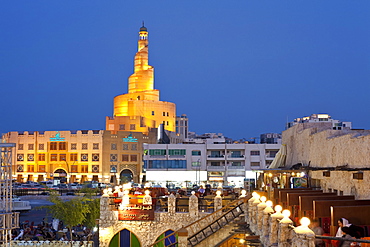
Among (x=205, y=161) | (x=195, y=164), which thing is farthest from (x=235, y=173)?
(x=195, y=164)

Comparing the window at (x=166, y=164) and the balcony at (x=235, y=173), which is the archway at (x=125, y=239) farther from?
the balcony at (x=235, y=173)

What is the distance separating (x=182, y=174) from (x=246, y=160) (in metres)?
9.25

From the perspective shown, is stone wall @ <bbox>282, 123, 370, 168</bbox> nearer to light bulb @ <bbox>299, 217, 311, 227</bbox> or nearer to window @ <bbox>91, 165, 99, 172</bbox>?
light bulb @ <bbox>299, 217, 311, 227</bbox>

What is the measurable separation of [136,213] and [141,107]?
265ft

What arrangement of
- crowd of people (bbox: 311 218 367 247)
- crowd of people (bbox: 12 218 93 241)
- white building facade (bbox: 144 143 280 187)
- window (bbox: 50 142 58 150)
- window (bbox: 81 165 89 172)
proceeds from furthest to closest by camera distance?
window (bbox: 50 142 58 150)
window (bbox: 81 165 89 172)
white building facade (bbox: 144 143 280 187)
crowd of people (bbox: 12 218 93 241)
crowd of people (bbox: 311 218 367 247)

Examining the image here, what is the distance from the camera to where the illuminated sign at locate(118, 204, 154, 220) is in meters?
22.4

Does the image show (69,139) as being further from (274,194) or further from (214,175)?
(274,194)

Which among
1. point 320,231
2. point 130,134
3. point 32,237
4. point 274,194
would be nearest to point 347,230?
point 320,231

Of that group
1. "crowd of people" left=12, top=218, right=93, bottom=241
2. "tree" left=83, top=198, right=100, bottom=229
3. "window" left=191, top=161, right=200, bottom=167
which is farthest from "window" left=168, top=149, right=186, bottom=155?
"tree" left=83, top=198, right=100, bottom=229

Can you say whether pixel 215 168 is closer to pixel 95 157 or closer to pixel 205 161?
pixel 205 161

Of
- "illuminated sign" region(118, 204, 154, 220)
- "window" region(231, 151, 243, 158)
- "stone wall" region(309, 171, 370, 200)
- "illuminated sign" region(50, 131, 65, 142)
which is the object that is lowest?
"illuminated sign" region(118, 204, 154, 220)

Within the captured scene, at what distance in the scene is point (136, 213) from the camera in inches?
883

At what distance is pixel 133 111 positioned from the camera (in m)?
103

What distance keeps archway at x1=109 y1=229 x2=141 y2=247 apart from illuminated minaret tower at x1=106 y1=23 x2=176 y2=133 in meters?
70.7
